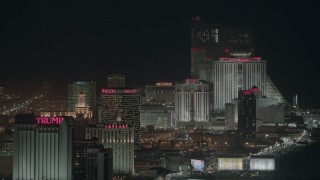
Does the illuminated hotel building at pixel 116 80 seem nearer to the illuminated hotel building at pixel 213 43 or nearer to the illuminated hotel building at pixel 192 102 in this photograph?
the illuminated hotel building at pixel 192 102

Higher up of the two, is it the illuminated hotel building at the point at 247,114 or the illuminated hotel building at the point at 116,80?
the illuminated hotel building at the point at 116,80

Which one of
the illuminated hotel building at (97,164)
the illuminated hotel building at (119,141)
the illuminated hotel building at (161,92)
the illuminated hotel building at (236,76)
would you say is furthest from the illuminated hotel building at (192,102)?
the illuminated hotel building at (97,164)

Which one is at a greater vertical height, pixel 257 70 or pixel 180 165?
pixel 257 70

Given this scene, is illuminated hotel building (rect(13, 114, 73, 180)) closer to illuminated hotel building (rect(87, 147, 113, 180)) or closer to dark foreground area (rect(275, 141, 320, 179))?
illuminated hotel building (rect(87, 147, 113, 180))

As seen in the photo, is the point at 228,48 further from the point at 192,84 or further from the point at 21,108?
the point at 21,108

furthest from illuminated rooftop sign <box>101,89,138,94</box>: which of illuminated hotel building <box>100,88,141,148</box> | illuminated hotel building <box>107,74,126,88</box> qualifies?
illuminated hotel building <box>107,74,126,88</box>

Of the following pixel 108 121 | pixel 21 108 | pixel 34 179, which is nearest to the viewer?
pixel 34 179

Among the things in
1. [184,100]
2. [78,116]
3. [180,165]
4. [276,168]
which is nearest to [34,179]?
[180,165]
